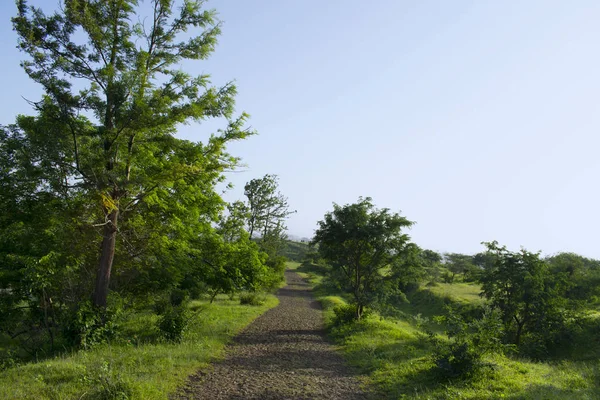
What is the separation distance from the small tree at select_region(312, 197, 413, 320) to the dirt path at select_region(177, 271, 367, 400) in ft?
13.4

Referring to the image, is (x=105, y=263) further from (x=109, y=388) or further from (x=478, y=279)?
(x=478, y=279)

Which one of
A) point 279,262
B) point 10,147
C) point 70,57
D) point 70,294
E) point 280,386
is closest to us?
point 280,386

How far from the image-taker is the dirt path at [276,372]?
310 inches

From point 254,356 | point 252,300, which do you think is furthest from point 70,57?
point 252,300

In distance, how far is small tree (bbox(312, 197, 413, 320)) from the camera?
687 inches

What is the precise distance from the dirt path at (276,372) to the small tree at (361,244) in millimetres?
4072

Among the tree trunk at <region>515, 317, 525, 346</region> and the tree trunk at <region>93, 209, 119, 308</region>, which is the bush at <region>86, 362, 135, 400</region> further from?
the tree trunk at <region>515, 317, 525, 346</region>

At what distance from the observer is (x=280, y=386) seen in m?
8.40

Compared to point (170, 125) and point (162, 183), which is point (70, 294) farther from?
point (170, 125)

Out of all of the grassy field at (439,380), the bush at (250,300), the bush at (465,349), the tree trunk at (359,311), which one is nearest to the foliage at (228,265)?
the grassy field at (439,380)

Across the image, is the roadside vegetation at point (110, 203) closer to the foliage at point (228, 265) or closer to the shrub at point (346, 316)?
the foliage at point (228, 265)

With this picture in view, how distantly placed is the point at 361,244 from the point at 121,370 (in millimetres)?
12725

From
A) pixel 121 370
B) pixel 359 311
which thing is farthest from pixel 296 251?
pixel 121 370

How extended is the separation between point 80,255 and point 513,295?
18.4 meters
